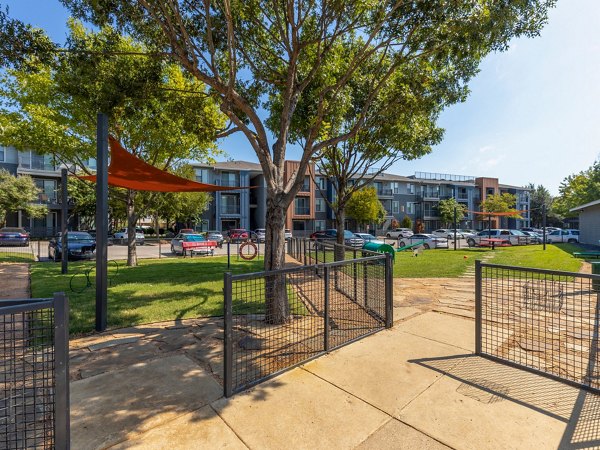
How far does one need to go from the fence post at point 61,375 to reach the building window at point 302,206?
1574 inches

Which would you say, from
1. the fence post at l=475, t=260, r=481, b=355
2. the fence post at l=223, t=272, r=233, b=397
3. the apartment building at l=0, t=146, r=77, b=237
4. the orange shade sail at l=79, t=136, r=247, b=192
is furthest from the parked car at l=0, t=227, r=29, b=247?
the fence post at l=475, t=260, r=481, b=355

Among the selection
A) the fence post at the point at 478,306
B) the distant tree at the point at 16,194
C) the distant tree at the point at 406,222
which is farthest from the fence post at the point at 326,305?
the distant tree at the point at 406,222

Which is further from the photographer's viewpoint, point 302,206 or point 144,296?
point 302,206

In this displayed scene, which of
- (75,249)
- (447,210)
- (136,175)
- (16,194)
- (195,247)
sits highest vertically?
(16,194)

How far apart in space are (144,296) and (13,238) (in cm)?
2476

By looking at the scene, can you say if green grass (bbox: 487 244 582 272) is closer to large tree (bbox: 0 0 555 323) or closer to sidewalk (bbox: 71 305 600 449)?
large tree (bbox: 0 0 555 323)

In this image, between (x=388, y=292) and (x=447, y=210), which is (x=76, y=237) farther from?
(x=447, y=210)

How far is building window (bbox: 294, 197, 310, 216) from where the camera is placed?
4222 centimetres

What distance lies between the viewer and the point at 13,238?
23938mm

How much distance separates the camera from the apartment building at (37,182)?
105 feet

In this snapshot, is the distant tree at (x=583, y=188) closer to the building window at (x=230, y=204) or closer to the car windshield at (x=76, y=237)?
the building window at (x=230, y=204)

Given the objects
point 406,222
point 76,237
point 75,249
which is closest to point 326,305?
point 75,249

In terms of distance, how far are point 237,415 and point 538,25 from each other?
8.61 meters

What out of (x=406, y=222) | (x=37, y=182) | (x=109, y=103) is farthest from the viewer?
(x=406, y=222)
